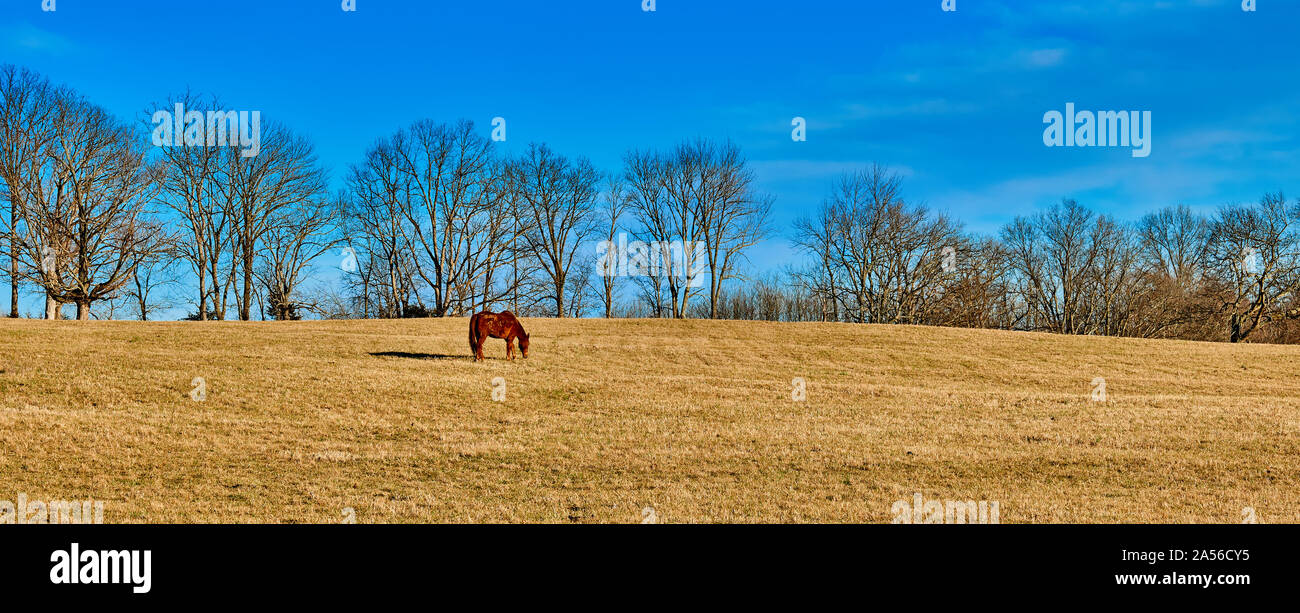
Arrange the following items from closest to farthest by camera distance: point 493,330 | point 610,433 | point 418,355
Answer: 1. point 610,433
2. point 493,330
3. point 418,355

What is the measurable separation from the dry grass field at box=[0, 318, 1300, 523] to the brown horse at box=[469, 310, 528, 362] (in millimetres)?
790

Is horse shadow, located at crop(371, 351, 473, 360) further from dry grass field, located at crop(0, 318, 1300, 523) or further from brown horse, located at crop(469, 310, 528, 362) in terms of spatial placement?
brown horse, located at crop(469, 310, 528, 362)

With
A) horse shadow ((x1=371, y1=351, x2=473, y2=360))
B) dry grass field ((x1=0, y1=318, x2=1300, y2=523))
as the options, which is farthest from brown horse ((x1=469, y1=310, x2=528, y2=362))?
horse shadow ((x1=371, y1=351, x2=473, y2=360))

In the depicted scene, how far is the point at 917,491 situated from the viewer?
39.1 ft

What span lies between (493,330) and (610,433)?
11765mm

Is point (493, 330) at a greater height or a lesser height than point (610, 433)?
greater

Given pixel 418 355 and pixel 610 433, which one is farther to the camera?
pixel 418 355

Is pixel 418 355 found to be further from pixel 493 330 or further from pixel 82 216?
pixel 82 216

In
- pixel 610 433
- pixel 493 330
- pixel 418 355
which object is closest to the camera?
pixel 610 433

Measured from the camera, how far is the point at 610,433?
54.8 ft

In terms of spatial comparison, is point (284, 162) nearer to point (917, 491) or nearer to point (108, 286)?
point (108, 286)

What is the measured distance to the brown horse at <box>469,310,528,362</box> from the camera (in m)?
26.9

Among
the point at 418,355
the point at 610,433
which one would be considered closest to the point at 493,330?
the point at 418,355

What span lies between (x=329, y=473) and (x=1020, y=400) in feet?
64.4
